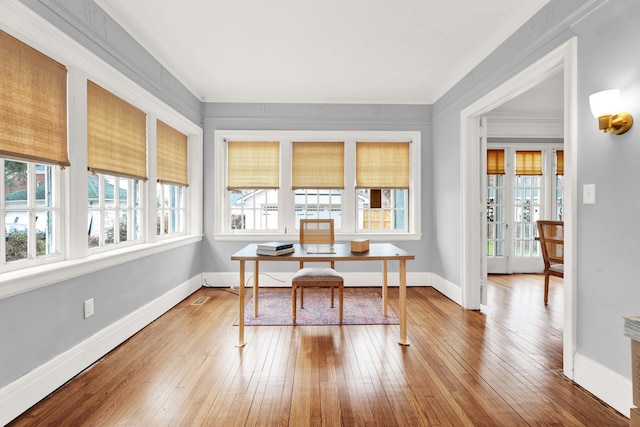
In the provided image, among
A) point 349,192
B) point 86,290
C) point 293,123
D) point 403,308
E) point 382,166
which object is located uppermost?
point 293,123

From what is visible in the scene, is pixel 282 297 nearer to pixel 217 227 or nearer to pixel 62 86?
pixel 217 227

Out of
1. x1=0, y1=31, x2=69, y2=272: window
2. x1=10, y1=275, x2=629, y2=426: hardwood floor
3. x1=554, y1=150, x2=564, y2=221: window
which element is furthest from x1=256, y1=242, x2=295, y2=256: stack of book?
x1=554, y1=150, x2=564, y2=221: window

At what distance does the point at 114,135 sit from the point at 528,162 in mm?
6322

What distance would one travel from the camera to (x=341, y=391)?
81.4 inches

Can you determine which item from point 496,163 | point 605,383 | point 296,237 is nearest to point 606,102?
point 605,383

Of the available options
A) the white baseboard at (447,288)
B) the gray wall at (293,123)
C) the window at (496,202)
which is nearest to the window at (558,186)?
the window at (496,202)

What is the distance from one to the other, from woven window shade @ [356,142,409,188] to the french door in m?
2.10

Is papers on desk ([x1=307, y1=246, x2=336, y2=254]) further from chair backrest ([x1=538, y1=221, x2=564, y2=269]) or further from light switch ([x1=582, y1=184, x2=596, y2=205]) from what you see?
chair backrest ([x1=538, y1=221, x2=564, y2=269])

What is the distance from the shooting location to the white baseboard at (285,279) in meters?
4.67

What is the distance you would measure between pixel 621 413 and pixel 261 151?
14.3 feet

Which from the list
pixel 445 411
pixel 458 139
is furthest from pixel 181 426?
pixel 458 139

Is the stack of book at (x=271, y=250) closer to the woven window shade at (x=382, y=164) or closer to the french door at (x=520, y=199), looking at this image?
the woven window shade at (x=382, y=164)

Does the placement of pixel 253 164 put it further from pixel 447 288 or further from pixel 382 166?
pixel 447 288

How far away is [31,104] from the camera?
1.96m
